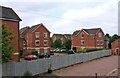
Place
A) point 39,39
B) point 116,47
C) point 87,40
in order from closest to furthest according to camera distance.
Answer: point 116,47 → point 39,39 → point 87,40

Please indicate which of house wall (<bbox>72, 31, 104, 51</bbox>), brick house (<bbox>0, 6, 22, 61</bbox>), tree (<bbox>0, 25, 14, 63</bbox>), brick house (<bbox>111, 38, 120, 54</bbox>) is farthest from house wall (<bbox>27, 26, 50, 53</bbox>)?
tree (<bbox>0, 25, 14, 63</bbox>)

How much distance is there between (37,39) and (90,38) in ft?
58.7

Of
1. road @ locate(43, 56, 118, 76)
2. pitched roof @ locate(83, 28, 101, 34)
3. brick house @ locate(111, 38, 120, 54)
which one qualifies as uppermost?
pitched roof @ locate(83, 28, 101, 34)

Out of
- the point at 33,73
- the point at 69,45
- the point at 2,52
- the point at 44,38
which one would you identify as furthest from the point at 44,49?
the point at 2,52

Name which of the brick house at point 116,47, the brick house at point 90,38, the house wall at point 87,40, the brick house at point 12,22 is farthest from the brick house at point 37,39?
the brick house at point 12,22

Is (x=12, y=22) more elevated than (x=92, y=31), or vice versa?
(x=92, y=31)

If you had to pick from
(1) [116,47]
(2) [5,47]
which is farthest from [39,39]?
(2) [5,47]

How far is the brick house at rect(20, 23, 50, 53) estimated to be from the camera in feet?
225

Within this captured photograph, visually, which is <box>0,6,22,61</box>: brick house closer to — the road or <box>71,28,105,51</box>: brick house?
the road

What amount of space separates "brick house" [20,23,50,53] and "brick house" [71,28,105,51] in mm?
13500

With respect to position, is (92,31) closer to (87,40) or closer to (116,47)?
(87,40)

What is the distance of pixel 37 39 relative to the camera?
6938cm

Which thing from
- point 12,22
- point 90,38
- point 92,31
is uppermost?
point 92,31

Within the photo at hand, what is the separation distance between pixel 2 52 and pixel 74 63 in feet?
60.2
